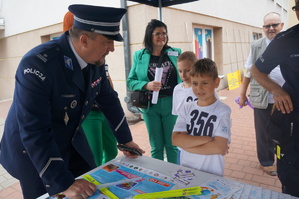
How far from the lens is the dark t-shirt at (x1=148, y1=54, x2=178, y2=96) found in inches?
103

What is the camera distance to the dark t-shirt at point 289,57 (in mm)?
1517

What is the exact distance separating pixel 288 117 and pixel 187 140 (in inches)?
27.9

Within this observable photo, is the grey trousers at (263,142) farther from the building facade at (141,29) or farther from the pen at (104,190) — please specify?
the building facade at (141,29)

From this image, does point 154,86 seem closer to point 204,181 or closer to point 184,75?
point 184,75

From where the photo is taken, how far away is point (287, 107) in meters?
1.55

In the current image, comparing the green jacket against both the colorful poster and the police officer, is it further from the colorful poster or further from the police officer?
the colorful poster

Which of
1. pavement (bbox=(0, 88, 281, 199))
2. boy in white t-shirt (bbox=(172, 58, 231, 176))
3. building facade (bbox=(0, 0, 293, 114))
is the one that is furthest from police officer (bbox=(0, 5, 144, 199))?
building facade (bbox=(0, 0, 293, 114))

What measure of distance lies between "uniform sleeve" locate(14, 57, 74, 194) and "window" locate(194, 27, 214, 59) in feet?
22.3

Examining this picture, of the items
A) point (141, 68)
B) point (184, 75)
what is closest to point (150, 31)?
point (141, 68)

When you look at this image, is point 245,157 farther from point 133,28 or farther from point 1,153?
point 133,28

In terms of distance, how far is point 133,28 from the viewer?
4.95m

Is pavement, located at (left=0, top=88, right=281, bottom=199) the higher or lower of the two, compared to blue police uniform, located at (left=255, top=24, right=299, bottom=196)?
lower

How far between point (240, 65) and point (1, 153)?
10591 mm

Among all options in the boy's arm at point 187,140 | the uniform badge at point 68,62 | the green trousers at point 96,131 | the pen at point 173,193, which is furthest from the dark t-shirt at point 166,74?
the pen at point 173,193
